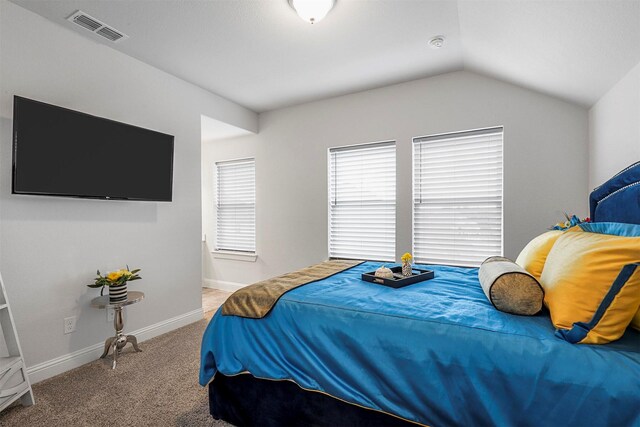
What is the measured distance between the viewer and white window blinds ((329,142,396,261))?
3879 mm

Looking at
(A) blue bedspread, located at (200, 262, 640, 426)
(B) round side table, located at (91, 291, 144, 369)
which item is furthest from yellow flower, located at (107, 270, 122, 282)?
(A) blue bedspread, located at (200, 262, 640, 426)

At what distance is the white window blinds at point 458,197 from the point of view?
3.32 metres

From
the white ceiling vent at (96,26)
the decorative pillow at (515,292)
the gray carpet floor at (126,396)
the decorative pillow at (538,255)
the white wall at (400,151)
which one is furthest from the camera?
the white wall at (400,151)

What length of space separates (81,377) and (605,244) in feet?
10.9

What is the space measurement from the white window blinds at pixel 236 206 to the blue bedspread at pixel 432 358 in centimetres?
312

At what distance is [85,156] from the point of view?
2568mm

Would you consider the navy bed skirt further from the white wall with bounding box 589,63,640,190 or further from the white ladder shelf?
the white wall with bounding box 589,63,640,190

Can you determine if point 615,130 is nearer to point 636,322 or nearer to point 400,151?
point 636,322

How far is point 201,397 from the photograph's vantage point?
84.0 inches

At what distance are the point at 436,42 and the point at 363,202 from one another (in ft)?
6.25

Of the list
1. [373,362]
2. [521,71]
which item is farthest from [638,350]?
[521,71]

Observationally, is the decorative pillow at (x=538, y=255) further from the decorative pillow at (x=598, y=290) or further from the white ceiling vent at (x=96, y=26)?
the white ceiling vent at (x=96, y=26)

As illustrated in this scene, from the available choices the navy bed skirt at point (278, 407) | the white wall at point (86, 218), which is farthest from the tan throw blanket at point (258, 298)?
the white wall at point (86, 218)

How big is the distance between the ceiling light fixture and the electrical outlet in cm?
294
